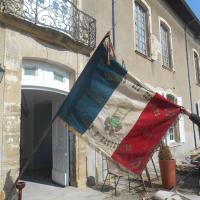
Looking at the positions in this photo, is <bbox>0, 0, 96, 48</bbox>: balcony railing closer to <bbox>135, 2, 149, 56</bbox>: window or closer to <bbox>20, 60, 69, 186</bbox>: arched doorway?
<bbox>20, 60, 69, 186</bbox>: arched doorway

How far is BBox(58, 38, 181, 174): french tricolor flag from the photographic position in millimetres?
4070

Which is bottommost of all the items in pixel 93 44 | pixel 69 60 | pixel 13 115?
pixel 13 115

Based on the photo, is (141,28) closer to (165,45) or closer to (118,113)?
(165,45)

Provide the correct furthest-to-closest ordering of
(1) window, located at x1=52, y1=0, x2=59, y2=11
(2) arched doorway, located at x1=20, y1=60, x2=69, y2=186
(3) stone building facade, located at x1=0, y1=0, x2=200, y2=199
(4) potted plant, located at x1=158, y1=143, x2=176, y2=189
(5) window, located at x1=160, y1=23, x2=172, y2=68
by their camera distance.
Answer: (5) window, located at x1=160, y1=23, x2=172, y2=68 < (4) potted plant, located at x1=158, y1=143, x2=176, y2=189 < (1) window, located at x1=52, y1=0, x2=59, y2=11 < (2) arched doorway, located at x1=20, y1=60, x2=69, y2=186 < (3) stone building facade, located at x1=0, y1=0, x2=200, y2=199

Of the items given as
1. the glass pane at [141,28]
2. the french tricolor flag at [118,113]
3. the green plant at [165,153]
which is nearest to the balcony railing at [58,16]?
the french tricolor flag at [118,113]

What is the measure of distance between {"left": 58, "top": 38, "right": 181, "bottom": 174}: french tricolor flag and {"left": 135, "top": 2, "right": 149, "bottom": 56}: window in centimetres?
793

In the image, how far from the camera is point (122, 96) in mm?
4219

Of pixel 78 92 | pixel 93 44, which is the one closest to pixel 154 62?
pixel 93 44

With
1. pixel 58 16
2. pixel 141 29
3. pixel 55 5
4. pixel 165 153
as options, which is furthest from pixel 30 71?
pixel 141 29

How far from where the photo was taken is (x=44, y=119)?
11.2 meters

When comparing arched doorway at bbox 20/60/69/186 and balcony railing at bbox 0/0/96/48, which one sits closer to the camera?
balcony railing at bbox 0/0/96/48

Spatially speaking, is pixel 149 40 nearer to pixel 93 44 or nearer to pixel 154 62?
pixel 154 62

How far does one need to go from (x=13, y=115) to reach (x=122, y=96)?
9.48ft

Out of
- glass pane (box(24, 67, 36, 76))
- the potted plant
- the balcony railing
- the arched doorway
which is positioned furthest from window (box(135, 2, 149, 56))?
glass pane (box(24, 67, 36, 76))
